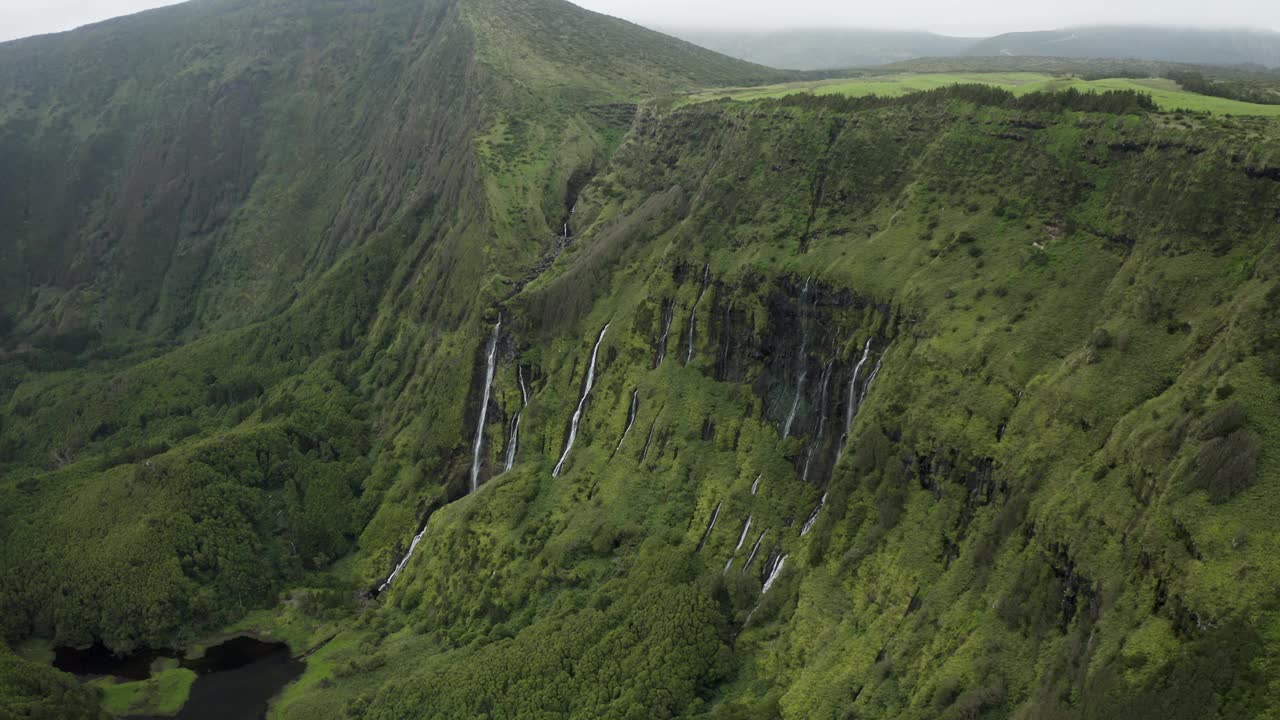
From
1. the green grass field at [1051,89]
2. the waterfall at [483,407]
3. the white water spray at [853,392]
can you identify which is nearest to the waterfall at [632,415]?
the waterfall at [483,407]

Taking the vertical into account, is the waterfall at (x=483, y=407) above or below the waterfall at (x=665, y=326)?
below

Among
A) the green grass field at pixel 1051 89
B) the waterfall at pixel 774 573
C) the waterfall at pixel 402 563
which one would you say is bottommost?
the waterfall at pixel 402 563

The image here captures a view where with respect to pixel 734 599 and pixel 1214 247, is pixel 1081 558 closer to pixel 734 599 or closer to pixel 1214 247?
pixel 1214 247

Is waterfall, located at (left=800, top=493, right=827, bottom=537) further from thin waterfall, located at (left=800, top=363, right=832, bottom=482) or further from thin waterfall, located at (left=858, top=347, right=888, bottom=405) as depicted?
thin waterfall, located at (left=858, top=347, right=888, bottom=405)

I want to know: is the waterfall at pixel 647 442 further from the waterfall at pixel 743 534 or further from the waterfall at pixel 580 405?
the waterfall at pixel 743 534

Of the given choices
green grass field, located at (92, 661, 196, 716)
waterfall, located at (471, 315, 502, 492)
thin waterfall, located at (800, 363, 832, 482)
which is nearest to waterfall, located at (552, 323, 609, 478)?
waterfall, located at (471, 315, 502, 492)

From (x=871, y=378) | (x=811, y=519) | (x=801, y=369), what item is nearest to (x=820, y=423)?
(x=801, y=369)

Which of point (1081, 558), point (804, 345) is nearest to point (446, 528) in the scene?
point (804, 345)
